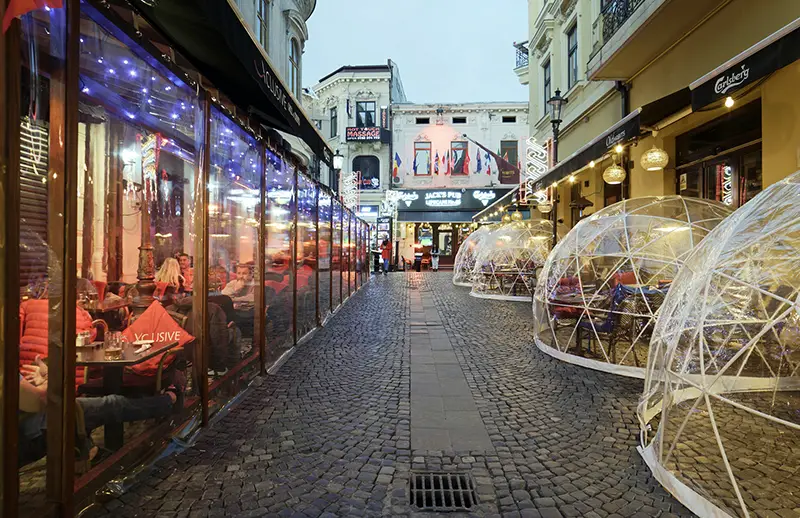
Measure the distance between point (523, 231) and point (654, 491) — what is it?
14.2 m

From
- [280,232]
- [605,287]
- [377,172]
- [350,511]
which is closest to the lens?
[350,511]

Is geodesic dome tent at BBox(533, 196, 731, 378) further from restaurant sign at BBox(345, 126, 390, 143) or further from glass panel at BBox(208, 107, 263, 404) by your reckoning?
restaurant sign at BBox(345, 126, 390, 143)

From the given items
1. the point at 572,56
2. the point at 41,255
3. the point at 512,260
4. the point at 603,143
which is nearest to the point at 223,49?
the point at 41,255

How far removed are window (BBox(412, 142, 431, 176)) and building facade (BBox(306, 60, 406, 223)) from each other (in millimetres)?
2002

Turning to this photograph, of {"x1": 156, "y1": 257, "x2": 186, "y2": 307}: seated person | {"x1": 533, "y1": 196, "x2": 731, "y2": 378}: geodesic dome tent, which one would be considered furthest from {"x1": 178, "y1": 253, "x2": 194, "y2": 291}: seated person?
{"x1": 533, "y1": 196, "x2": 731, "y2": 378}: geodesic dome tent

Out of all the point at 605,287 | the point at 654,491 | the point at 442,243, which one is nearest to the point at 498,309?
the point at 605,287

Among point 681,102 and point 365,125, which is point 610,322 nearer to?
point 681,102

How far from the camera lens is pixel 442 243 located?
34000 millimetres

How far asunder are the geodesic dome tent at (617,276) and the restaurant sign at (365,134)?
26.1 m

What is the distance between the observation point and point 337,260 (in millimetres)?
11281

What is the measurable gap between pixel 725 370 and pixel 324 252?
24.8ft

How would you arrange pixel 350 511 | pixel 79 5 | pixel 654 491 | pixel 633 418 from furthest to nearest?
pixel 633 418, pixel 654 491, pixel 350 511, pixel 79 5

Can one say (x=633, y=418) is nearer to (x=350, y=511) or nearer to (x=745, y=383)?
(x=745, y=383)

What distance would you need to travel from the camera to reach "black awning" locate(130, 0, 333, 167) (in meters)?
3.05
